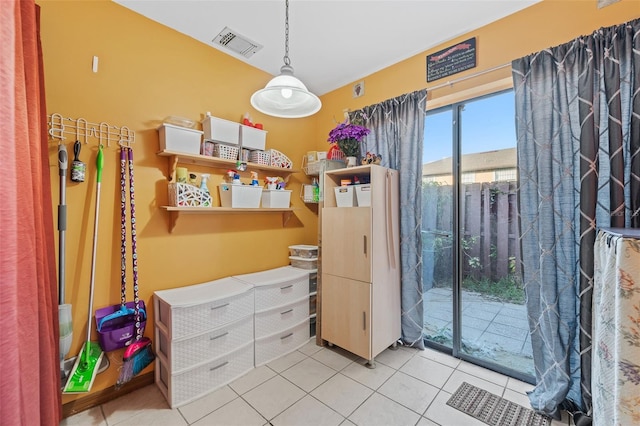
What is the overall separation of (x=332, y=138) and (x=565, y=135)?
1.70 metres

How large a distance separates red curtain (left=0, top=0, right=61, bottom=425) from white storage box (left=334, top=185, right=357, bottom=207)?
6.25ft

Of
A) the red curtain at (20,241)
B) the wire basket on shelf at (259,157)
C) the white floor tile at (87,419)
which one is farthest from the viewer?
the wire basket on shelf at (259,157)

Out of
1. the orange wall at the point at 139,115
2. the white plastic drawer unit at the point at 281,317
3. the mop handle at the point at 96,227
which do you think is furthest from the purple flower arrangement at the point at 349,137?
the mop handle at the point at 96,227

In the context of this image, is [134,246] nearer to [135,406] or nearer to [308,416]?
[135,406]

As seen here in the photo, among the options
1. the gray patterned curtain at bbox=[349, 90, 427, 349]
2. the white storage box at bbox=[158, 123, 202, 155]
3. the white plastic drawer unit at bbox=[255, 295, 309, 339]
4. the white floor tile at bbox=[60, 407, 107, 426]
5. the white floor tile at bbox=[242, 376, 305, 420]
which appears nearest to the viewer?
the white floor tile at bbox=[60, 407, 107, 426]

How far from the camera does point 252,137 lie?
246cm

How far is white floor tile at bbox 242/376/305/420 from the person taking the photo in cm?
174

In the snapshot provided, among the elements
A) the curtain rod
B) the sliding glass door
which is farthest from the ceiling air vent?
the sliding glass door

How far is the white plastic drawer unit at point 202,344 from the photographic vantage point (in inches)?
69.7

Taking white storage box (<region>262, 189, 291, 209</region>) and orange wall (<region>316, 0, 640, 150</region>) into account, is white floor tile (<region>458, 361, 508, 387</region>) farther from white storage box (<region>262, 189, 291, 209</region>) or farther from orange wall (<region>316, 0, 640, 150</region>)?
orange wall (<region>316, 0, 640, 150</region>)

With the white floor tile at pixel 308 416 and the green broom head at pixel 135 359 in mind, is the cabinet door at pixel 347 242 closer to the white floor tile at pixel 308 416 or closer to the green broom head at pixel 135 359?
the white floor tile at pixel 308 416

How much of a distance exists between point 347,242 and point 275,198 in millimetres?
831

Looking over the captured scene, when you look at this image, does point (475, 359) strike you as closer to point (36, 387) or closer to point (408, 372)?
point (408, 372)

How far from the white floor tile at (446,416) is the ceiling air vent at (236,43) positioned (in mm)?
3054
